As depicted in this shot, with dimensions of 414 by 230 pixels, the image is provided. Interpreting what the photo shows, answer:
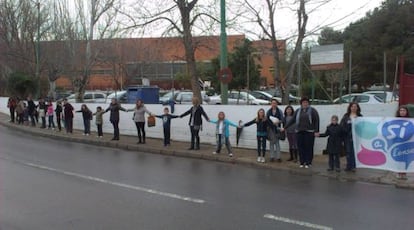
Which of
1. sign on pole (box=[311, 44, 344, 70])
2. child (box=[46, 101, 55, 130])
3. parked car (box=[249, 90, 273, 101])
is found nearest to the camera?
sign on pole (box=[311, 44, 344, 70])

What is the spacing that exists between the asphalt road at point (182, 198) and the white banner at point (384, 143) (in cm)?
109

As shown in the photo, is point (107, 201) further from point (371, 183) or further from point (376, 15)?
point (376, 15)

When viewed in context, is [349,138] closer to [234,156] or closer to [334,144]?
[334,144]

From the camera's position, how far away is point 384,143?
36.5 ft

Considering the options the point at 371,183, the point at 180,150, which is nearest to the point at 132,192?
the point at 371,183

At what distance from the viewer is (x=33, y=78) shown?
35.6 m

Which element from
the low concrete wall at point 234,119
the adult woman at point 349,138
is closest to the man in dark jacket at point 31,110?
the low concrete wall at point 234,119

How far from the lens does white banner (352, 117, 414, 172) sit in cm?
1073

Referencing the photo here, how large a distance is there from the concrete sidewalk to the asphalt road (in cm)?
39

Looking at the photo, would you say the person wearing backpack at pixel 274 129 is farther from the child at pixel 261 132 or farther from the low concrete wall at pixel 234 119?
the low concrete wall at pixel 234 119

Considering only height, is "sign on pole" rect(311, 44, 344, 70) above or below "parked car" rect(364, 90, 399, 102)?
above

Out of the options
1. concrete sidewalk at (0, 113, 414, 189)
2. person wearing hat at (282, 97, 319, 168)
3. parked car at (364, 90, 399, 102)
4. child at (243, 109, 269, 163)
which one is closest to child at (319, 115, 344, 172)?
concrete sidewalk at (0, 113, 414, 189)

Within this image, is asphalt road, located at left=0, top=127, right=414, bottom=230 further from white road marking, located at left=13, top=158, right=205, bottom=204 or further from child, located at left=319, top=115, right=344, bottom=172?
child, located at left=319, top=115, right=344, bottom=172

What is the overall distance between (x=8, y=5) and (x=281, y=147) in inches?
1097
